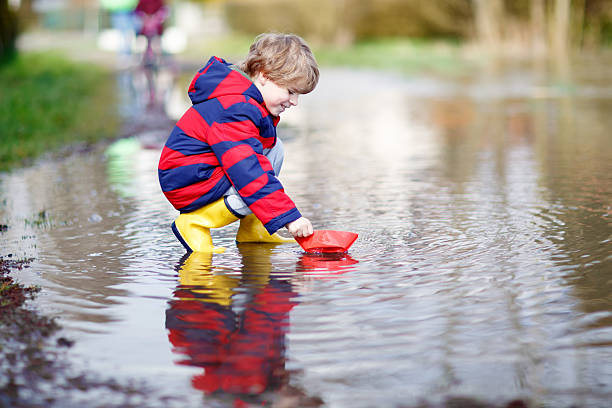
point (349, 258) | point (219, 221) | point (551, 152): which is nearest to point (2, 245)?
point (219, 221)

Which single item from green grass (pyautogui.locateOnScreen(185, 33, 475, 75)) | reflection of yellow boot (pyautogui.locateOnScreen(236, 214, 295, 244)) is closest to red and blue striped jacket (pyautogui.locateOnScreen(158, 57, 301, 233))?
reflection of yellow boot (pyautogui.locateOnScreen(236, 214, 295, 244))

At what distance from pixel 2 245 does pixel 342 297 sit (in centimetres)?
184

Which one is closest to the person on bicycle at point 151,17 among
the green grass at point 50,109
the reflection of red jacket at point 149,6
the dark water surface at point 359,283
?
the reflection of red jacket at point 149,6

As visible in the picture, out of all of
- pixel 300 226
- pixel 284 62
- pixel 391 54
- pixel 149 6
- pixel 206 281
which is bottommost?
pixel 391 54

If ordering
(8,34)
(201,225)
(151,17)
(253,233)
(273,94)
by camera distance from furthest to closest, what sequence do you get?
(8,34)
(151,17)
(253,233)
(201,225)
(273,94)

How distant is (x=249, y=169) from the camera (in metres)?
4.01

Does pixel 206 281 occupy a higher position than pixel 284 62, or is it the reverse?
pixel 284 62

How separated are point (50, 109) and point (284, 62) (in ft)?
25.2

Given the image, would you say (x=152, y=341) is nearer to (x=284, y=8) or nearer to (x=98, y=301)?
(x=98, y=301)

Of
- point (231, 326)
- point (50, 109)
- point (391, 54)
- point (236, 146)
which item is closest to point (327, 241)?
point (236, 146)

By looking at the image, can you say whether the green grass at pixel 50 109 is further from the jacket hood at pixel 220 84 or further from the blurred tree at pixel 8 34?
the jacket hood at pixel 220 84

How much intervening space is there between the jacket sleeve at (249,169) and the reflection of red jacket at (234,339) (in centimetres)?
52

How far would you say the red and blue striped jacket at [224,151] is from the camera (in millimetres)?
4008

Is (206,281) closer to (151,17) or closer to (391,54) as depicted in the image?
(151,17)
